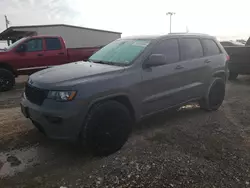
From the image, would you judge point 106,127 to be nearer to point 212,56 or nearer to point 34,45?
point 212,56

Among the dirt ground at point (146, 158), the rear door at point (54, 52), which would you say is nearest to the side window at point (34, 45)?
the rear door at point (54, 52)

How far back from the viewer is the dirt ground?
3.02 m

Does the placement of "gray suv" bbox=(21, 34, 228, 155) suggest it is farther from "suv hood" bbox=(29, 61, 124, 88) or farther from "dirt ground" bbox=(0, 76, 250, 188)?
"dirt ground" bbox=(0, 76, 250, 188)

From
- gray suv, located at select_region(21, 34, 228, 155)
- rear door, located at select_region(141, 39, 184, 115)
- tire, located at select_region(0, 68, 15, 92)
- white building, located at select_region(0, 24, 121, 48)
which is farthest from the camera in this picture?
white building, located at select_region(0, 24, 121, 48)

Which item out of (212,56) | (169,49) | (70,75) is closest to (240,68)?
(212,56)

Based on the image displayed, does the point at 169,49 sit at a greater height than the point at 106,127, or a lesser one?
greater

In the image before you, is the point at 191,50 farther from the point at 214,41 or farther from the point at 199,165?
the point at 199,165

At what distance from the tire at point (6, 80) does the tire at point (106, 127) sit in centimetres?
616

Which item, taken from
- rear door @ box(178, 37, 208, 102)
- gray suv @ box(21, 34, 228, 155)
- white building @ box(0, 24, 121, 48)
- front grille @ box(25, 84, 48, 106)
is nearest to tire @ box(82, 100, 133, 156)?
gray suv @ box(21, 34, 228, 155)

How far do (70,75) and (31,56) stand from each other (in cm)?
637

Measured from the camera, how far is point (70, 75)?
341 cm

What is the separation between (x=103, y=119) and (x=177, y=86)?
1744 mm

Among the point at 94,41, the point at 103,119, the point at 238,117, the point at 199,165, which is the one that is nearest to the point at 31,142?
the point at 103,119

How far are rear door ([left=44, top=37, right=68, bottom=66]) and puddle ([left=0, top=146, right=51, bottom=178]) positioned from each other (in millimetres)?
6201
